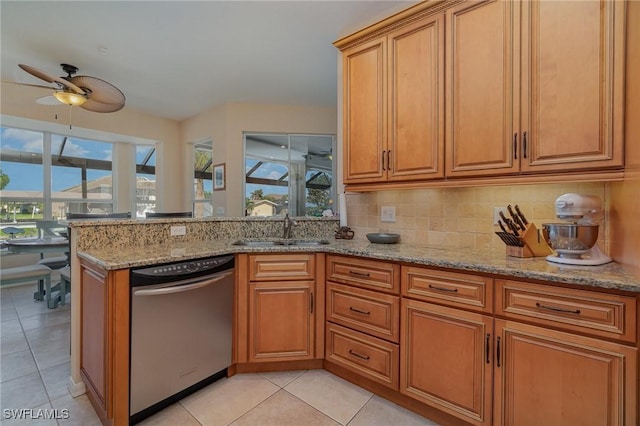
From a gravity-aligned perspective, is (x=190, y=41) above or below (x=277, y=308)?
above

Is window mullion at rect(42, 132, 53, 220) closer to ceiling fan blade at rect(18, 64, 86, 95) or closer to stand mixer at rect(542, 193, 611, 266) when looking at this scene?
ceiling fan blade at rect(18, 64, 86, 95)

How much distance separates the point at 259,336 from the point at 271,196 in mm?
2866

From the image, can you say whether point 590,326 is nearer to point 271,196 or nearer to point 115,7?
point 115,7

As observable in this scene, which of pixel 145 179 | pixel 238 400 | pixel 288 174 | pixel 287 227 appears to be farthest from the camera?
pixel 145 179

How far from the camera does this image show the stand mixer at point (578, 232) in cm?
132

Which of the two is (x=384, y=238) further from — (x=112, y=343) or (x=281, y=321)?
(x=112, y=343)

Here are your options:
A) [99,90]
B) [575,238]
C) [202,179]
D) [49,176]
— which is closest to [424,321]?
[575,238]

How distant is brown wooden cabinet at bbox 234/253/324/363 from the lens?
191 cm

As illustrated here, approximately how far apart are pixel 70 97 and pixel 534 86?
3784 millimetres

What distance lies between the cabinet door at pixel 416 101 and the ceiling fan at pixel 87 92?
102 inches

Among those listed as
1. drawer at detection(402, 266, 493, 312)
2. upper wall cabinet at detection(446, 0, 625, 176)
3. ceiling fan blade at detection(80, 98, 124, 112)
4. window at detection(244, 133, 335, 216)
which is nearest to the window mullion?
ceiling fan blade at detection(80, 98, 124, 112)

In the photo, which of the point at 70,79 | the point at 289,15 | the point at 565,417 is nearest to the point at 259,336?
the point at 565,417

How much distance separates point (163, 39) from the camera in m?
2.57

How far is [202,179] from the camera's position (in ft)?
16.7
